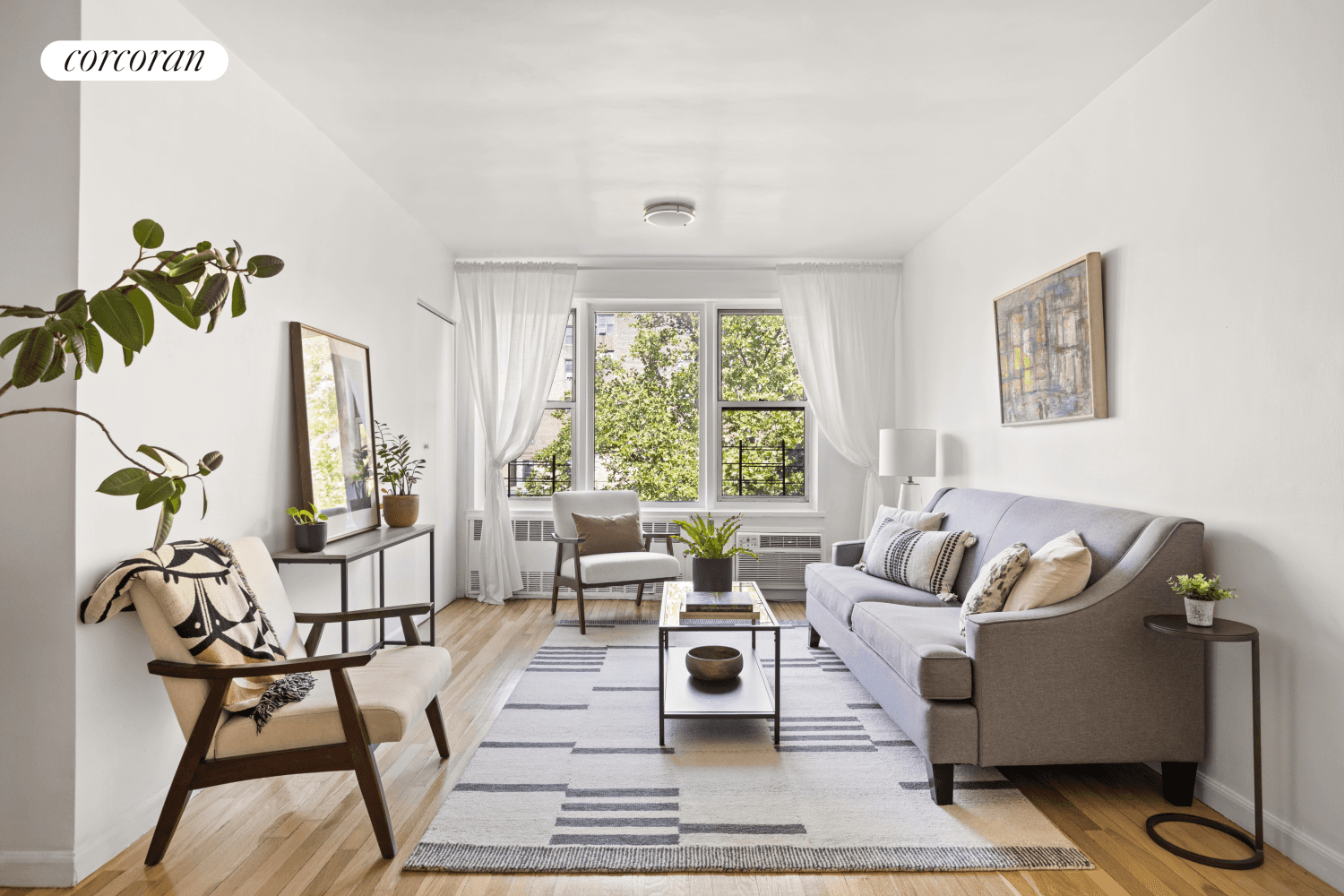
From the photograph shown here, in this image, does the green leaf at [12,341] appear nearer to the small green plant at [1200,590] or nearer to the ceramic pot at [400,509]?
the ceramic pot at [400,509]

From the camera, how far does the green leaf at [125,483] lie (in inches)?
60.8

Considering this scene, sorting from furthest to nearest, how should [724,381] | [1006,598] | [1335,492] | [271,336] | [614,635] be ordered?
[724,381] → [614,635] → [271,336] → [1006,598] → [1335,492]

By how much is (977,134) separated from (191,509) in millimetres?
3574

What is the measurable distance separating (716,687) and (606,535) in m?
2.19

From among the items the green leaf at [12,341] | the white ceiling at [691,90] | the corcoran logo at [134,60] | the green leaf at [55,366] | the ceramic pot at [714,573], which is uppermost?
the white ceiling at [691,90]

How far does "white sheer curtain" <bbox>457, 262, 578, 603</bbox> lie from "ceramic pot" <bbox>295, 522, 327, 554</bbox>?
2.63 meters

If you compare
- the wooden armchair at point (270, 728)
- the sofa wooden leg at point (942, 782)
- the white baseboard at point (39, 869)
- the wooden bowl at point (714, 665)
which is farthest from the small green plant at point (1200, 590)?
the white baseboard at point (39, 869)

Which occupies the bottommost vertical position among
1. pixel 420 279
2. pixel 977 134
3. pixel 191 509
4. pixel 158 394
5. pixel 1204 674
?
pixel 1204 674

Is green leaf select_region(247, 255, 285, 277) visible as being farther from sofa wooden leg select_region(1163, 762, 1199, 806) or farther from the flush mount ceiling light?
the flush mount ceiling light

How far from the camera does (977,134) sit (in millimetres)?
3623

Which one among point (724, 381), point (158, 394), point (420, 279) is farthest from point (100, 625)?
point (724, 381)

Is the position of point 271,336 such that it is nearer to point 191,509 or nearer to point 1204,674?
point 191,509

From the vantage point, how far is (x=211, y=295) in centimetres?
149

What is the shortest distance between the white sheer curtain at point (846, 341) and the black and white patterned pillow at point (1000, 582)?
117 inches
